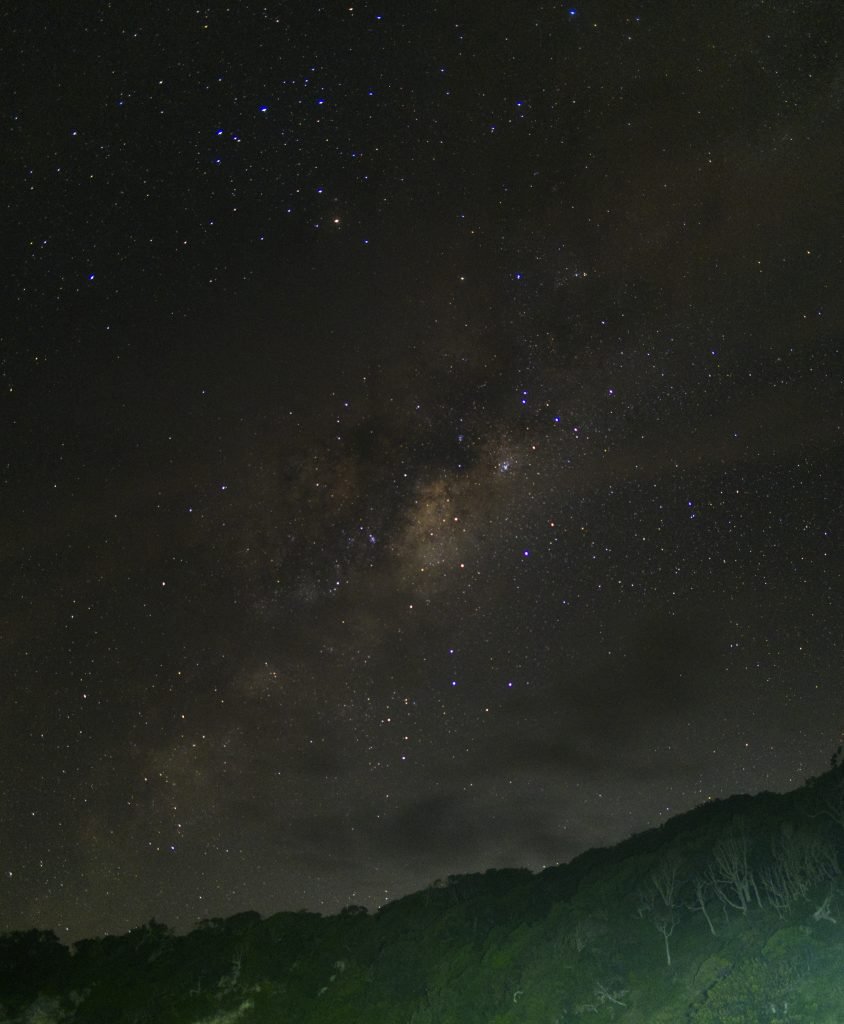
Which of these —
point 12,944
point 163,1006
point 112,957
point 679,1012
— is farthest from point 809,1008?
point 12,944

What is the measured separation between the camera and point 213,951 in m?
66.6

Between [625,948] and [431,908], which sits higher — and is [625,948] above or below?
below

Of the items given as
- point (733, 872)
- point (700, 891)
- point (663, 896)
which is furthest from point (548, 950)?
point (733, 872)

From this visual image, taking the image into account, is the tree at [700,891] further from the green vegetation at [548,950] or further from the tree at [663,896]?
the tree at [663,896]

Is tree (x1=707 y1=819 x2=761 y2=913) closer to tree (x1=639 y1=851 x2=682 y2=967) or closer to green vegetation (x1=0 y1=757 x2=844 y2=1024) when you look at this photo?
green vegetation (x1=0 y1=757 x2=844 y2=1024)

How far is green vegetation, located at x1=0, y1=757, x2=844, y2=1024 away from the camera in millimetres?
35406

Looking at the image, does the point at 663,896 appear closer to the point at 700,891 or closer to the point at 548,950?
the point at 700,891

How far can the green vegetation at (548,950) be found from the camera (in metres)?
35.4

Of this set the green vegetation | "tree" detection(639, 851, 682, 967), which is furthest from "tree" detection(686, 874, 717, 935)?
"tree" detection(639, 851, 682, 967)

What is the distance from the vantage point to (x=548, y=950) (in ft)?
156

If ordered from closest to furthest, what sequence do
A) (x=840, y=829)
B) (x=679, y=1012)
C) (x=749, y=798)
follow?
(x=679, y=1012)
(x=840, y=829)
(x=749, y=798)

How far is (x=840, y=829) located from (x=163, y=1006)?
134ft

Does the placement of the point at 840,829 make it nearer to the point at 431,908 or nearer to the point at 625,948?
the point at 625,948

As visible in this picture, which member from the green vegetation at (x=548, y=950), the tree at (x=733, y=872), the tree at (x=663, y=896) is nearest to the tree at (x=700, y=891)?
the green vegetation at (x=548, y=950)
